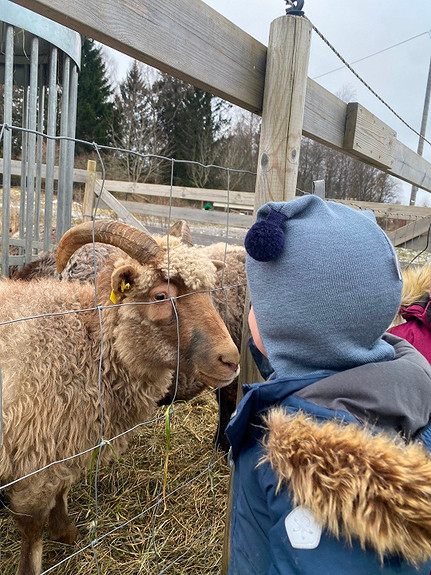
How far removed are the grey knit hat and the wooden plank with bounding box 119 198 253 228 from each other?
6608mm

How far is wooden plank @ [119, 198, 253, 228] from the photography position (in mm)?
8141

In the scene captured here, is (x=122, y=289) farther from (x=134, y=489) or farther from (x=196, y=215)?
(x=196, y=215)

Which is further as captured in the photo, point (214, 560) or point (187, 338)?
point (214, 560)

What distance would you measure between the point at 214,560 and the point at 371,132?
281cm

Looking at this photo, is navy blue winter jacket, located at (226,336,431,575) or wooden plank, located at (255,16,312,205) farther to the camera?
wooden plank, located at (255,16,312,205)

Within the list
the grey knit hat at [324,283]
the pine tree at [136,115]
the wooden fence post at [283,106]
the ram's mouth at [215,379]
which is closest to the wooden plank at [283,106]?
the wooden fence post at [283,106]

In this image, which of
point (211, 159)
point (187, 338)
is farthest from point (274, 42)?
point (211, 159)

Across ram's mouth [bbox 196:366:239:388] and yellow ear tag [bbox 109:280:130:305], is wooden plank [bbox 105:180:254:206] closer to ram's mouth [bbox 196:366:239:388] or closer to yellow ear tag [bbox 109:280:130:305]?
yellow ear tag [bbox 109:280:130:305]

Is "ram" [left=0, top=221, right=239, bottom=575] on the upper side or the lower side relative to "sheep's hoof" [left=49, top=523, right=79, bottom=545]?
upper

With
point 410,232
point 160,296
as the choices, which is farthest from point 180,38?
point 410,232

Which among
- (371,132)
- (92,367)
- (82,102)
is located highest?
(82,102)

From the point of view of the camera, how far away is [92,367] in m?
2.32

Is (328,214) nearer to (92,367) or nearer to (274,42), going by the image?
(274,42)

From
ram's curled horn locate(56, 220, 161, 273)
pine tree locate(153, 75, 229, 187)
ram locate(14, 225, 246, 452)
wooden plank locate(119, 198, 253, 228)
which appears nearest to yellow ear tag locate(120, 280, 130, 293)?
ram's curled horn locate(56, 220, 161, 273)
